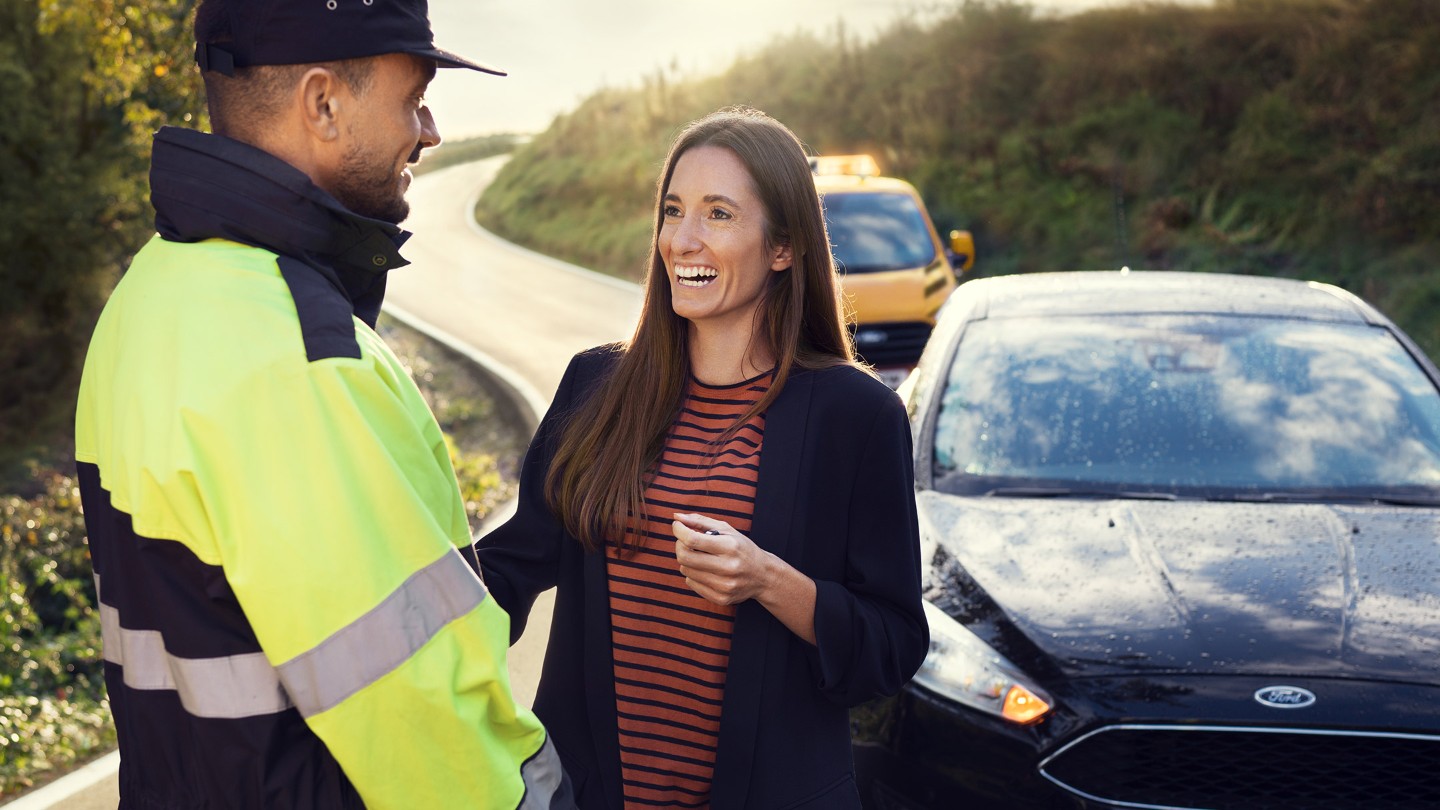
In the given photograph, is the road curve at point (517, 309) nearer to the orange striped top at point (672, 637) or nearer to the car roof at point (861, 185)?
the car roof at point (861, 185)

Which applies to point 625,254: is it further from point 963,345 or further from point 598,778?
point 598,778

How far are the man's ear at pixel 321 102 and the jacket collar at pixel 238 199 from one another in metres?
0.08

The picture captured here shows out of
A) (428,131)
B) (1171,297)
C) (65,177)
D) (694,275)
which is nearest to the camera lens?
(428,131)

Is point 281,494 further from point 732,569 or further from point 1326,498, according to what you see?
point 1326,498

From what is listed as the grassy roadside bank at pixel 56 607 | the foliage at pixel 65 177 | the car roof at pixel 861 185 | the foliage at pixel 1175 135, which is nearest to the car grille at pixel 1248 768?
the grassy roadside bank at pixel 56 607

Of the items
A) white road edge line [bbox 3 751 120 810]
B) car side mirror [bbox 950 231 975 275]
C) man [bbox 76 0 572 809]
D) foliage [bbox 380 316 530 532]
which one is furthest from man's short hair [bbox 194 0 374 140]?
car side mirror [bbox 950 231 975 275]

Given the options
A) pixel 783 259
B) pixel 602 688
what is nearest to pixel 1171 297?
pixel 783 259

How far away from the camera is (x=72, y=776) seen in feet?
15.6

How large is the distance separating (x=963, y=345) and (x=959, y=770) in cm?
203

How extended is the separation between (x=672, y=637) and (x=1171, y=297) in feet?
10.3

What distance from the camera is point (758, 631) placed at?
7.64ft

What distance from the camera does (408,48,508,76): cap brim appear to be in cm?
180

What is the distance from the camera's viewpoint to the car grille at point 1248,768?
2990 mm

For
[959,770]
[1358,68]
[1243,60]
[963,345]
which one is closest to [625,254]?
[1243,60]
